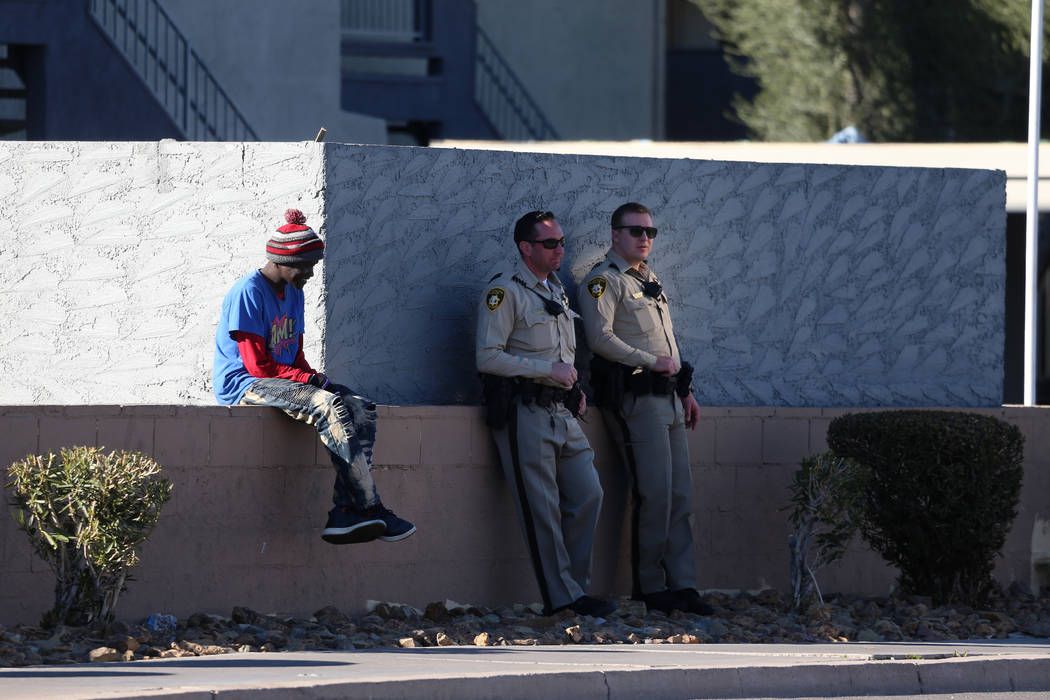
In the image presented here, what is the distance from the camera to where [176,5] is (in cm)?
1847

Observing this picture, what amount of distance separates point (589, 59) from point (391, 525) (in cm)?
2089

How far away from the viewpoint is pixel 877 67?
31484 millimetres

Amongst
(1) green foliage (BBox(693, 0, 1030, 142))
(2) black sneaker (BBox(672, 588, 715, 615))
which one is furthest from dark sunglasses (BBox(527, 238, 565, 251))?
(1) green foliage (BBox(693, 0, 1030, 142))

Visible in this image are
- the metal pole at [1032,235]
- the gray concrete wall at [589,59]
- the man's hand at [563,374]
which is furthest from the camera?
the gray concrete wall at [589,59]

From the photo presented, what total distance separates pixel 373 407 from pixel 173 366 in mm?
1699

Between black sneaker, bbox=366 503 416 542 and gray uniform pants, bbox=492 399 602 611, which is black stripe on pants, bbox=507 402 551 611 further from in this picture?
black sneaker, bbox=366 503 416 542

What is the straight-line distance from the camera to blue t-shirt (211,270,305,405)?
905 cm

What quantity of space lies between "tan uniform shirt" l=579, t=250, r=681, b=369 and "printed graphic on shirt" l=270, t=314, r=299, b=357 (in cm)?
175

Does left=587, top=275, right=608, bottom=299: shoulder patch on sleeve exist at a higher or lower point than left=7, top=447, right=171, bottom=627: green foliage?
higher

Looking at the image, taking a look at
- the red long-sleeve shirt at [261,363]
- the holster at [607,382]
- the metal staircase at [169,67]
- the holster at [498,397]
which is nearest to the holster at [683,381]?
the holster at [607,382]

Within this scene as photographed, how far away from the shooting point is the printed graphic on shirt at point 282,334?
30.1 ft

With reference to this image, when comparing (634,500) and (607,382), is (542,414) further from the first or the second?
(634,500)

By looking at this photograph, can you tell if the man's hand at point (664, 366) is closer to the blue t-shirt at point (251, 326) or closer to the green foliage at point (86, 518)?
the blue t-shirt at point (251, 326)

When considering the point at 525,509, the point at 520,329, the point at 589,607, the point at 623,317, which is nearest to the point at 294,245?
the point at 520,329
